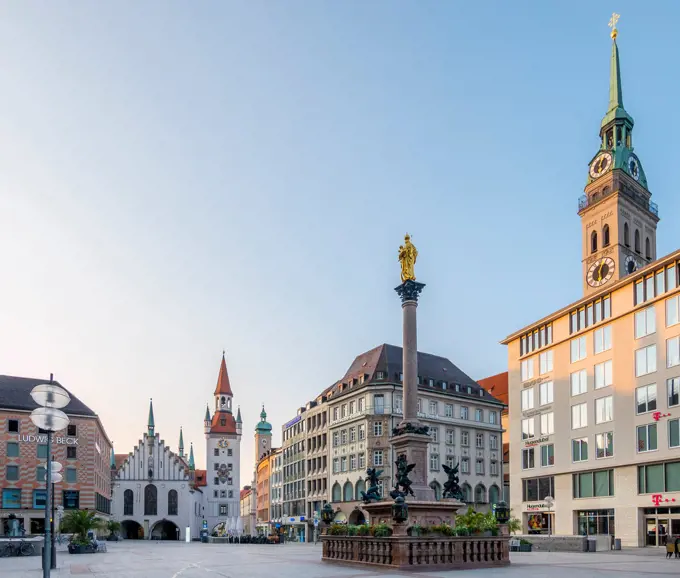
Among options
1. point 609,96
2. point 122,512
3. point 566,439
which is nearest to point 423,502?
point 566,439

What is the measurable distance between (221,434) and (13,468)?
230 ft

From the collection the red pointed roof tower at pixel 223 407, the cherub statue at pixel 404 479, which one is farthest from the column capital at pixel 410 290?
the red pointed roof tower at pixel 223 407

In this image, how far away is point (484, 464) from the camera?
88938 millimetres

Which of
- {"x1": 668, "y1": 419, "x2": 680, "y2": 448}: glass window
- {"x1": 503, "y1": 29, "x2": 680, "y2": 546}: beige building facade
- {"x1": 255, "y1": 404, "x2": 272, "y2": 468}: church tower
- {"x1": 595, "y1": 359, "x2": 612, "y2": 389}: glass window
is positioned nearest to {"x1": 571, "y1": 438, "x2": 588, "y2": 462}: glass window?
{"x1": 503, "y1": 29, "x2": 680, "y2": 546}: beige building facade

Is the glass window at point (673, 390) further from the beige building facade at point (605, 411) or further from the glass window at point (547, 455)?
the glass window at point (547, 455)

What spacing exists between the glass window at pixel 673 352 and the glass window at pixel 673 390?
103cm

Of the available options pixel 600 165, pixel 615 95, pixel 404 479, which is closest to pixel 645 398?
pixel 404 479

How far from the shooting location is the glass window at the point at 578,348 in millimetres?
60719

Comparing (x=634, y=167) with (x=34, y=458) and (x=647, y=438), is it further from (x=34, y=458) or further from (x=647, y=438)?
(x=34, y=458)

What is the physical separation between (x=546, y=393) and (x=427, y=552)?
4014 cm

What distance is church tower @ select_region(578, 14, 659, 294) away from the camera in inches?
3152

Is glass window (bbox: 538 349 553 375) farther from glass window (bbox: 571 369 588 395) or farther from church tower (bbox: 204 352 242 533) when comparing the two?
church tower (bbox: 204 352 242 533)

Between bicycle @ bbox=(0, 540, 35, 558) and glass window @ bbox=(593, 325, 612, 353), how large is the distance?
135 feet

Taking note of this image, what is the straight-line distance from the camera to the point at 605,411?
57.0 m
